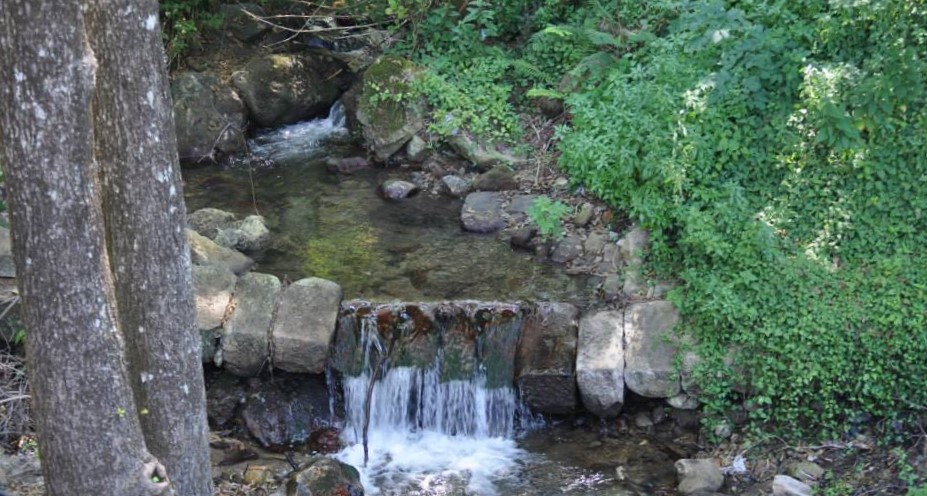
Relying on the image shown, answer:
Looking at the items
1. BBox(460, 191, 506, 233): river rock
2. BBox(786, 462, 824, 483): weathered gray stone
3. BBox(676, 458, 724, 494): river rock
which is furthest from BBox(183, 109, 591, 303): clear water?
BBox(786, 462, 824, 483): weathered gray stone

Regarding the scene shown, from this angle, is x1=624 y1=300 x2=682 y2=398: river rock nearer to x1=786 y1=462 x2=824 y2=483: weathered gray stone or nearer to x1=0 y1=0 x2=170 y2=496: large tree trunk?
x1=786 y1=462 x2=824 y2=483: weathered gray stone

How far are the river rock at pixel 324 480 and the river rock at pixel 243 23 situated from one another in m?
7.57

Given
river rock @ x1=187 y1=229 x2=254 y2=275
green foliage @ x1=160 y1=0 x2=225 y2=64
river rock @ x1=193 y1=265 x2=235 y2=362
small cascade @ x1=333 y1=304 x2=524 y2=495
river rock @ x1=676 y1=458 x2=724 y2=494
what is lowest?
river rock @ x1=676 y1=458 x2=724 y2=494

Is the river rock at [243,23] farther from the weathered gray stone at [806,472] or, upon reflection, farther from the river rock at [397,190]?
the weathered gray stone at [806,472]

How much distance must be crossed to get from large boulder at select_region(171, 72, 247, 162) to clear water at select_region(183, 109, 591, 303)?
30 cm

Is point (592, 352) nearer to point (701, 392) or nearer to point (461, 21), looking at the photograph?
point (701, 392)

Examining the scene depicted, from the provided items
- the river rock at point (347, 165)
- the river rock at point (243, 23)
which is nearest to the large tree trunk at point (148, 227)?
the river rock at point (347, 165)

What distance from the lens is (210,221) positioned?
9.45 meters

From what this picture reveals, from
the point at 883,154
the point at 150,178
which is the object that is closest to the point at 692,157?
the point at 883,154

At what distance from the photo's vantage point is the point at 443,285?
8500 millimetres

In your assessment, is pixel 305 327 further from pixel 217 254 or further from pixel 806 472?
pixel 806 472

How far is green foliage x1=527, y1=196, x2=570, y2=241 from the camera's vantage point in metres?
9.05

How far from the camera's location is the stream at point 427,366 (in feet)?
23.7

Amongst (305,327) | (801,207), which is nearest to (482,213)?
(305,327)
